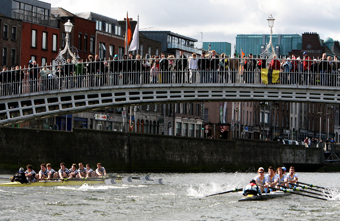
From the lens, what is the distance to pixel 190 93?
49.3m

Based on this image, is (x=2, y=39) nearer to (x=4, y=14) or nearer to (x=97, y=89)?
(x=4, y=14)

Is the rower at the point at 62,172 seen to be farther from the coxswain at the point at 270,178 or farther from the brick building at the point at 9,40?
the brick building at the point at 9,40

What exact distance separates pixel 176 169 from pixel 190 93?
82.1 feet

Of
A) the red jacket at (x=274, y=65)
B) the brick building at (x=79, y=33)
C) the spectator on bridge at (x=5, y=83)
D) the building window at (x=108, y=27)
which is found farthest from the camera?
the building window at (x=108, y=27)

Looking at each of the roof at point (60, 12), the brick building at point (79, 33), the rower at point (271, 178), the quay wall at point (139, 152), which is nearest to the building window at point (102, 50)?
the brick building at point (79, 33)

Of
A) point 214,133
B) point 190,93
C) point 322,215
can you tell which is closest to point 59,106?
point 190,93

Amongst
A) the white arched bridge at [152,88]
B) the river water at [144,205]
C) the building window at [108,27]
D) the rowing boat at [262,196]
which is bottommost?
the river water at [144,205]

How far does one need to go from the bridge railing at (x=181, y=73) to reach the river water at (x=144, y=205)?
278 inches

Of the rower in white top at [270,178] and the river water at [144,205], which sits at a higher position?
the rower in white top at [270,178]

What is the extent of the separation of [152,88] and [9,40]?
99.1 ft

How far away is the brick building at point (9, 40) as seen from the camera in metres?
75.2

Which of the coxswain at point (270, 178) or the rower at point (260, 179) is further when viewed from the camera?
the coxswain at point (270, 178)

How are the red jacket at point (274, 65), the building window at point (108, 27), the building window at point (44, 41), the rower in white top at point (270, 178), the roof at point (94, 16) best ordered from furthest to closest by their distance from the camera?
the building window at point (108, 27), the roof at point (94, 16), the building window at point (44, 41), the red jacket at point (274, 65), the rower in white top at point (270, 178)

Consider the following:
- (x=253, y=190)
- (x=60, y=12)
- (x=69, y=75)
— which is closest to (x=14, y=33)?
(x=60, y=12)
